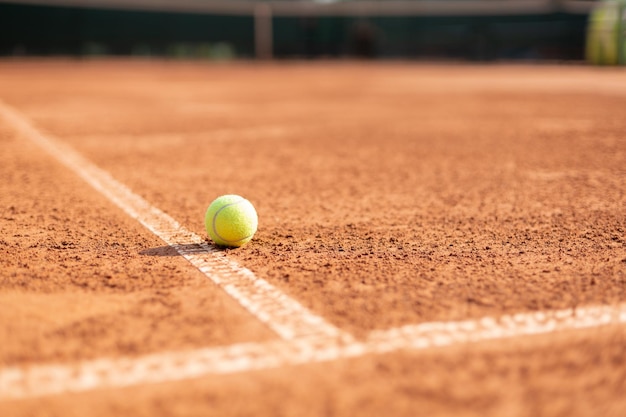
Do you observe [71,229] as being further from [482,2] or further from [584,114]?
[482,2]

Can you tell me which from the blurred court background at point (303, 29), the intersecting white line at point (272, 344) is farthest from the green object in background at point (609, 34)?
Result: the intersecting white line at point (272, 344)

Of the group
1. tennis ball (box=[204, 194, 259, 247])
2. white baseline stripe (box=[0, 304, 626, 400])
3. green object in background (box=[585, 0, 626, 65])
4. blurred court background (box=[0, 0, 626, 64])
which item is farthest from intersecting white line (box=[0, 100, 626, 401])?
blurred court background (box=[0, 0, 626, 64])

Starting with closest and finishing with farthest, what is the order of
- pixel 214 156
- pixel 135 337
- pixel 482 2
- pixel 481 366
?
pixel 481 366
pixel 135 337
pixel 214 156
pixel 482 2

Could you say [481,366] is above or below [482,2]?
below

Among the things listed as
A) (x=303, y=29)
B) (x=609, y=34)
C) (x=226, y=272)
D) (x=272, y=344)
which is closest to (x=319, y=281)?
(x=226, y=272)

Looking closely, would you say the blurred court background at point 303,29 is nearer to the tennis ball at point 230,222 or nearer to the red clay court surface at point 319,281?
the red clay court surface at point 319,281

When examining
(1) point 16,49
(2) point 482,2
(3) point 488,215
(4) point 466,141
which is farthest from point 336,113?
(2) point 482,2

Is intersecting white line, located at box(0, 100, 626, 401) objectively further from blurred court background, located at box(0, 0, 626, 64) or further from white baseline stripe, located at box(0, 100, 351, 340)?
blurred court background, located at box(0, 0, 626, 64)

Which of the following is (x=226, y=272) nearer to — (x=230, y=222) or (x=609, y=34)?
(x=230, y=222)
